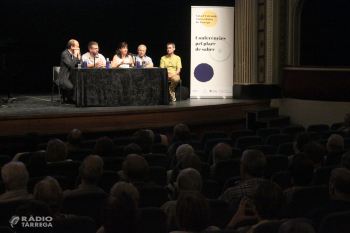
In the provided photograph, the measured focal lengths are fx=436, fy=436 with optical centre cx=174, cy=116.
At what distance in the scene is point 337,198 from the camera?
2.58 meters

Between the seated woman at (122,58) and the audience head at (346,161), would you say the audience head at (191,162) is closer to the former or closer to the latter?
the audience head at (346,161)

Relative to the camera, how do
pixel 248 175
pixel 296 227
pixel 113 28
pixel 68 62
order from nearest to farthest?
pixel 296 227, pixel 248 175, pixel 68 62, pixel 113 28

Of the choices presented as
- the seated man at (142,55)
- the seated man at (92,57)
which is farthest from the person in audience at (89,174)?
the seated man at (142,55)

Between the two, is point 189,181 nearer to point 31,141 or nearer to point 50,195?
point 50,195

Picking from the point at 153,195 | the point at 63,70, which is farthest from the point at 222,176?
the point at 63,70

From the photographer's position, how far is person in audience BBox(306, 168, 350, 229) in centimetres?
251

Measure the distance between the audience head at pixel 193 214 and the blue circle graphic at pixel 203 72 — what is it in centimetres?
703

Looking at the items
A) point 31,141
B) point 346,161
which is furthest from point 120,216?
point 31,141

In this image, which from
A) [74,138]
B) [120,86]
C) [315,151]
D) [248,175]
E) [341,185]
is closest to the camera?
[341,185]

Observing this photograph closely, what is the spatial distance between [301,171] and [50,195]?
164 centimetres

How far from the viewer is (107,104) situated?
707 centimetres

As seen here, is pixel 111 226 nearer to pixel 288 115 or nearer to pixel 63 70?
pixel 63 70

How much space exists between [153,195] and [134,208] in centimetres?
79

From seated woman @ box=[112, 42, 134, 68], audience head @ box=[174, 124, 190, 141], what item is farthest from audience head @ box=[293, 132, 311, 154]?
seated woman @ box=[112, 42, 134, 68]
